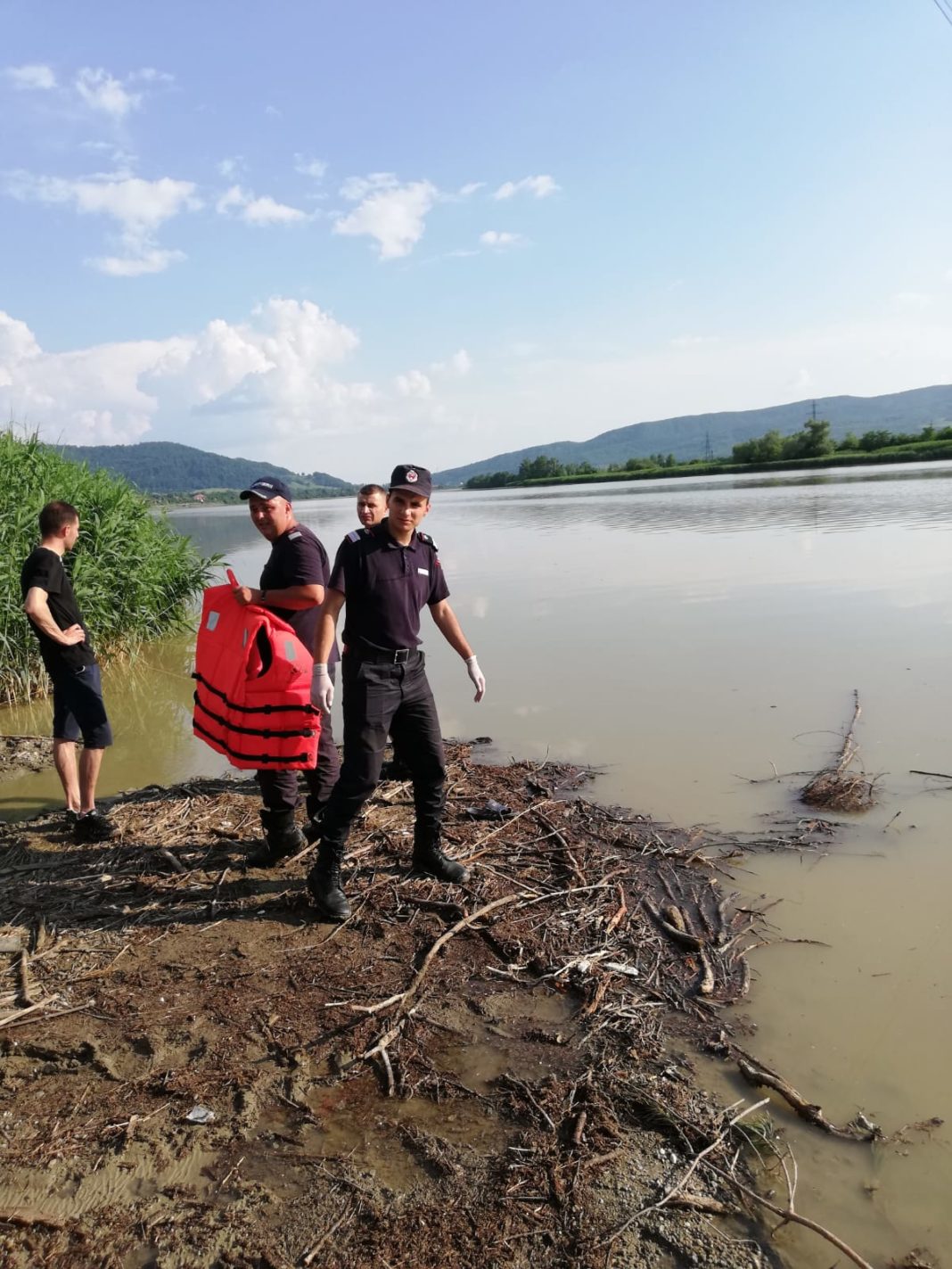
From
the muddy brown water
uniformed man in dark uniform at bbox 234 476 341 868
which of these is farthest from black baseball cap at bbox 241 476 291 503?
the muddy brown water

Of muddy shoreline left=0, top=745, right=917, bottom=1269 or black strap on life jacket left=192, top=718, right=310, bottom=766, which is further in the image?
black strap on life jacket left=192, top=718, right=310, bottom=766

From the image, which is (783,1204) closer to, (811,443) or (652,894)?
(652,894)

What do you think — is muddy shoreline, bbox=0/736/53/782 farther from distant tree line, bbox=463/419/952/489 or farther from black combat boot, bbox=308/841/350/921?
distant tree line, bbox=463/419/952/489

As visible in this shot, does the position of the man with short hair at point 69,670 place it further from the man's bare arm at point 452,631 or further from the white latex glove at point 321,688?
the man's bare arm at point 452,631

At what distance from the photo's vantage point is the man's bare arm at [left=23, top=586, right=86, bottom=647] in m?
4.41

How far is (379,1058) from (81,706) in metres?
3.08

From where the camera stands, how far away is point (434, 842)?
157 inches

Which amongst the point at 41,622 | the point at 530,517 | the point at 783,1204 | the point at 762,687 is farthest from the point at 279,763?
the point at 530,517

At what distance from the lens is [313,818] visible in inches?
178

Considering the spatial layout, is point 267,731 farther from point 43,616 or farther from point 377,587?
point 43,616

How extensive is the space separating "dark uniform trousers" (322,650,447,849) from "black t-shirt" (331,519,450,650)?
93mm

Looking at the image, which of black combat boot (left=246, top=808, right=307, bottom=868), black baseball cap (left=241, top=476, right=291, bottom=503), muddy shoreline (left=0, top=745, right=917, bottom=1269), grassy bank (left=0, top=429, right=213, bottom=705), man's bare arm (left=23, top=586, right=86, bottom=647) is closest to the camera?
muddy shoreline (left=0, top=745, right=917, bottom=1269)

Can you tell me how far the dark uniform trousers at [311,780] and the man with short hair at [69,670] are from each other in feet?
3.66

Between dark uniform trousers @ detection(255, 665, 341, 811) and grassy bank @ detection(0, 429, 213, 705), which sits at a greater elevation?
grassy bank @ detection(0, 429, 213, 705)
